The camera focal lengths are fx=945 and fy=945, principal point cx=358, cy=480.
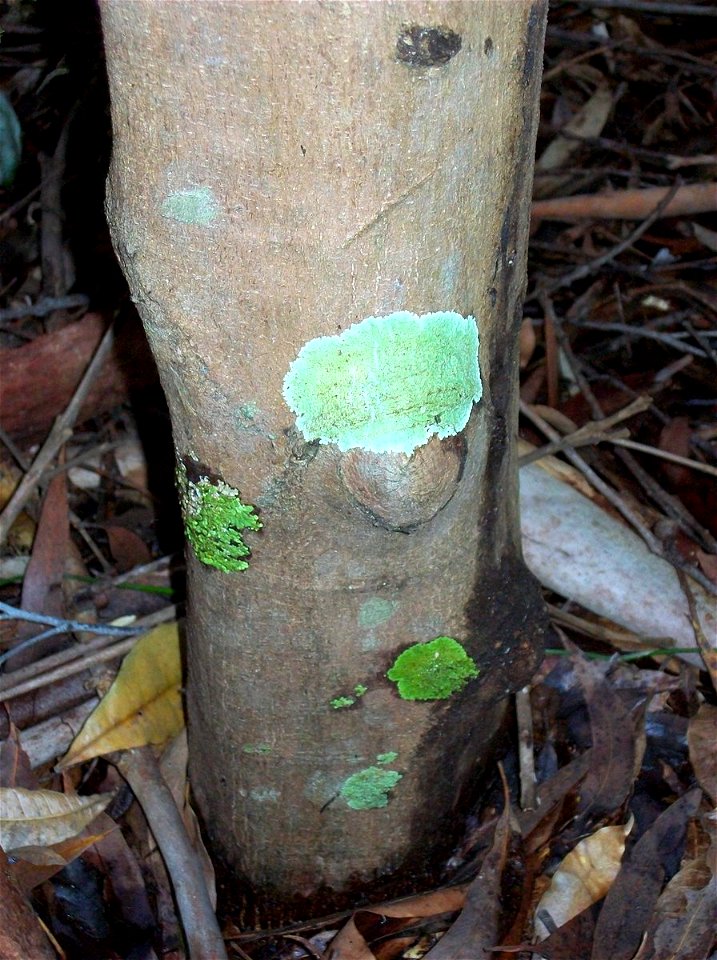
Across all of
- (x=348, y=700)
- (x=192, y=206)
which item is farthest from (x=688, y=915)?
(x=192, y=206)

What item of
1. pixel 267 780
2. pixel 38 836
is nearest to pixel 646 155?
pixel 267 780

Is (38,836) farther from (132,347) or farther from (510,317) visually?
(132,347)

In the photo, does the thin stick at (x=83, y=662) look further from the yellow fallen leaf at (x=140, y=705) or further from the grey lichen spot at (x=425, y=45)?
the grey lichen spot at (x=425, y=45)

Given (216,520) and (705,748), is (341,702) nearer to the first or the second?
(216,520)

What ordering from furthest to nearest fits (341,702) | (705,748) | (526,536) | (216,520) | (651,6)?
(651,6)
(526,536)
(705,748)
(341,702)
(216,520)

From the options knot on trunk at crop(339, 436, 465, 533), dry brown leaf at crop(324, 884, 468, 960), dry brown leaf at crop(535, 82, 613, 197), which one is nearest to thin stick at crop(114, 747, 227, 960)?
dry brown leaf at crop(324, 884, 468, 960)

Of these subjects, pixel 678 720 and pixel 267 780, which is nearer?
pixel 267 780
